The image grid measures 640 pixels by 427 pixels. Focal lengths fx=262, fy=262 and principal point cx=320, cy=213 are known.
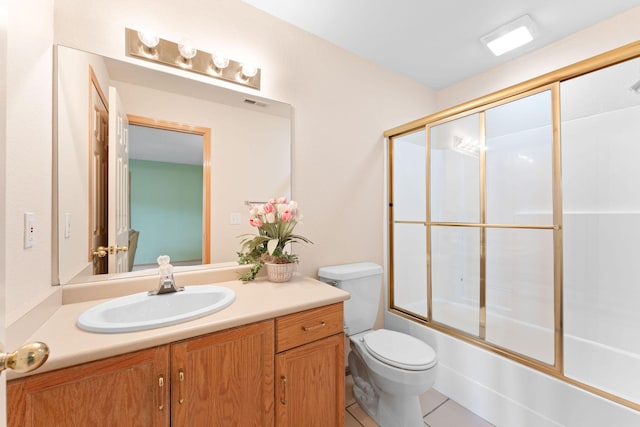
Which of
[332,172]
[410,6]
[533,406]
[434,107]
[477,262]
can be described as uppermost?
[410,6]

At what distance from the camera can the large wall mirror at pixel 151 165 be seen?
1135 millimetres

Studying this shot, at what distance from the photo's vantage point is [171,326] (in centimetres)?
87

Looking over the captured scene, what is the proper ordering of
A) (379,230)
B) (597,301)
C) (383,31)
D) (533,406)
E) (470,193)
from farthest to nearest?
(379,230), (470,193), (597,301), (383,31), (533,406)

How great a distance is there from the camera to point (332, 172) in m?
1.87

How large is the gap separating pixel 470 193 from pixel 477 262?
0.59 m

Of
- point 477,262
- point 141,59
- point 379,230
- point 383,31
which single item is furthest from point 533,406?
point 141,59

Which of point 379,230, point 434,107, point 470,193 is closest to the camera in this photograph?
point 470,193

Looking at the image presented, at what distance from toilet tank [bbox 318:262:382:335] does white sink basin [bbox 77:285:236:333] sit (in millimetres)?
Result: 721

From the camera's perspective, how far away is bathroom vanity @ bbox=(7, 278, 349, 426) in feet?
2.34

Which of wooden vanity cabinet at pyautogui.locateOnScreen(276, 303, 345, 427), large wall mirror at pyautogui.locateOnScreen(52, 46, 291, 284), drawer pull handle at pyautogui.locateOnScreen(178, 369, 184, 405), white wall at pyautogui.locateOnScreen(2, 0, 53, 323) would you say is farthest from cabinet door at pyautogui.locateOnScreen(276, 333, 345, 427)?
white wall at pyautogui.locateOnScreen(2, 0, 53, 323)

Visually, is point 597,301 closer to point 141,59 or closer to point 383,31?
point 383,31

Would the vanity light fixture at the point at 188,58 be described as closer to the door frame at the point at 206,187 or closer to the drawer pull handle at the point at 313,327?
the door frame at the point at 206,187

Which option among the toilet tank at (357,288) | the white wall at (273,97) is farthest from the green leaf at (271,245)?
the toilet tank at (357,288)

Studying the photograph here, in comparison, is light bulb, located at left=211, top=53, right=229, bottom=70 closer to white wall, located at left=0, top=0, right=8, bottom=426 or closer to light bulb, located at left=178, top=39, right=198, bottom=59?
light bulb, located at left=178, top=39, right=198, bottom=59
